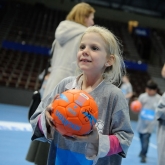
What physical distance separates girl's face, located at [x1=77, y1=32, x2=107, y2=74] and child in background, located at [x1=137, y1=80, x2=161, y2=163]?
3601mm

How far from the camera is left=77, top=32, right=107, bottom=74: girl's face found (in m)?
1.56

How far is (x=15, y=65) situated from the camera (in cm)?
1398

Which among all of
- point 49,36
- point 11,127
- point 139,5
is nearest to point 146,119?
point 11,127

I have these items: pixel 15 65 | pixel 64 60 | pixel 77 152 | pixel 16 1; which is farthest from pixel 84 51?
pixel 16 1

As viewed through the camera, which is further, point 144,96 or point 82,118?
point 144,96

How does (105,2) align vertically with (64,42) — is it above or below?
below

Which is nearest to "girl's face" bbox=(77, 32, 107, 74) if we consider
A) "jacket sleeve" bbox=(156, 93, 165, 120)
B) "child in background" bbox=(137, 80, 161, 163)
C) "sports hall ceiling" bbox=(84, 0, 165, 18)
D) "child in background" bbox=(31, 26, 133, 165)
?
"child in background" bbox=(31, 26, 133, 165)

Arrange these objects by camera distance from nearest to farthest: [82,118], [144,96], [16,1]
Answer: [82,118], [144,96], [16,1]

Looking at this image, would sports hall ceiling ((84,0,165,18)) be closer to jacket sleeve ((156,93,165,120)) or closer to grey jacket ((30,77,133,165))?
jacket sleeve ((156,93,165,120))

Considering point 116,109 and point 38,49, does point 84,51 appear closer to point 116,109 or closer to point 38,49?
point 116,109

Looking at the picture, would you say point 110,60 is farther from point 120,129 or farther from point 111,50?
point 120,129

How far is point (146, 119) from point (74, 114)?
171 inches

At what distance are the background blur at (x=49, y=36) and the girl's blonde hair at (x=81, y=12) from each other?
924cm

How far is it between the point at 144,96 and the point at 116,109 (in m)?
4.59
